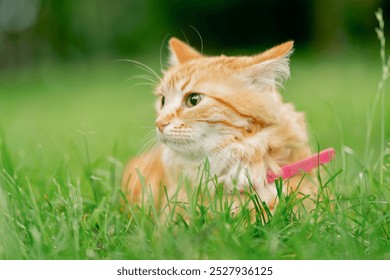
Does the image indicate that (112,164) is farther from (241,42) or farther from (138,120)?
(241,42)

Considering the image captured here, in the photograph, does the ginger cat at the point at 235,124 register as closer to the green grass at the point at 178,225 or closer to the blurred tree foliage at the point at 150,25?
the green grass at the point at 178,225

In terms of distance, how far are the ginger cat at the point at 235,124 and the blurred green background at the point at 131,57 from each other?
3.06 feet

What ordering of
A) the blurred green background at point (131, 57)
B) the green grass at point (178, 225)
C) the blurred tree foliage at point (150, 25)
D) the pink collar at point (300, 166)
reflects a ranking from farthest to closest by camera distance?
the blurred tree foliage at point (150, 25) → the blurred green background at point (131, 57) → the pink collar at point (300, 166) → the green grass at point (178, 225)

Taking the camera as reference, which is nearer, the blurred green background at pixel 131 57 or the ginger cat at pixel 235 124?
the ginger cat at pixel 235 124

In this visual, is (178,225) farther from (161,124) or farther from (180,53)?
(180,53)

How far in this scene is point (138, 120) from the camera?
4.82 meters

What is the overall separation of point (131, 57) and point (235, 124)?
28.9 feet

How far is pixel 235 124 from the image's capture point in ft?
6.32

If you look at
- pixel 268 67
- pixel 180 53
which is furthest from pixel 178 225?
pixel 180 53

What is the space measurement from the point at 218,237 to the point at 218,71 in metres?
0.69

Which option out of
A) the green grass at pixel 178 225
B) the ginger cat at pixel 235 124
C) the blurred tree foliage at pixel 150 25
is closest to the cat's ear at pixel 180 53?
the ginger cat at pixel 235 124

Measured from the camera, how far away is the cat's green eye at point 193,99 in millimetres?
2002

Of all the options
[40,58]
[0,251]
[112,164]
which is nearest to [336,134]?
[112,164]
